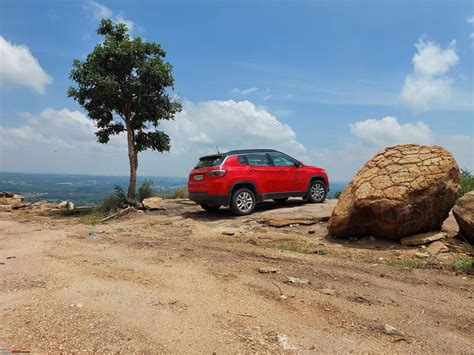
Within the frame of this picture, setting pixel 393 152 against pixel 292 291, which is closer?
pixel 292 291

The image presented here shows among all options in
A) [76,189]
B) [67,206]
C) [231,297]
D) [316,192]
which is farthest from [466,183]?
[76,189]

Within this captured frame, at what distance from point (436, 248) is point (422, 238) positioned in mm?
403

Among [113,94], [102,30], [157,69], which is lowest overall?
[113,94]

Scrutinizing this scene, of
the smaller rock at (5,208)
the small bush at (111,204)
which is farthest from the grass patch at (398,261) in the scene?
the smaller rock at (5,208)

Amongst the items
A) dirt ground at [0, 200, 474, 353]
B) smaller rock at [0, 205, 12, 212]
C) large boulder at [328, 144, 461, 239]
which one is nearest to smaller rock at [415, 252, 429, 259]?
dirt ground at [0, 200, 474, 353]

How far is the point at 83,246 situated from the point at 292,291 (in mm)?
4860

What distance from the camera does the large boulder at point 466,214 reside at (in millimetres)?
6121

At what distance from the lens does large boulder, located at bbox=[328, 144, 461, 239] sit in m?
6.57

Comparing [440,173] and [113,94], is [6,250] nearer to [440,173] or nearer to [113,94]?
[113,94]

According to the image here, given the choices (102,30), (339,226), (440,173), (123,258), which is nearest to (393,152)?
(440,173)

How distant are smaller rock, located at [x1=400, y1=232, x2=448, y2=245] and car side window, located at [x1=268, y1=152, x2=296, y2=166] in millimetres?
5054

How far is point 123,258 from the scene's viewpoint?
6250 millimetres

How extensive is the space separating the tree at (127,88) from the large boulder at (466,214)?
10.4 metres

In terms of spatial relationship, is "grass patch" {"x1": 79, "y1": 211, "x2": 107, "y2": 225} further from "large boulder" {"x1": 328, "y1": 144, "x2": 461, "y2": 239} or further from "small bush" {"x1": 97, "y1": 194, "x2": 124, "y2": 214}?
"large boulder" {"x1": 328, "y1": 144, "x2": 461, "y2": 239}
